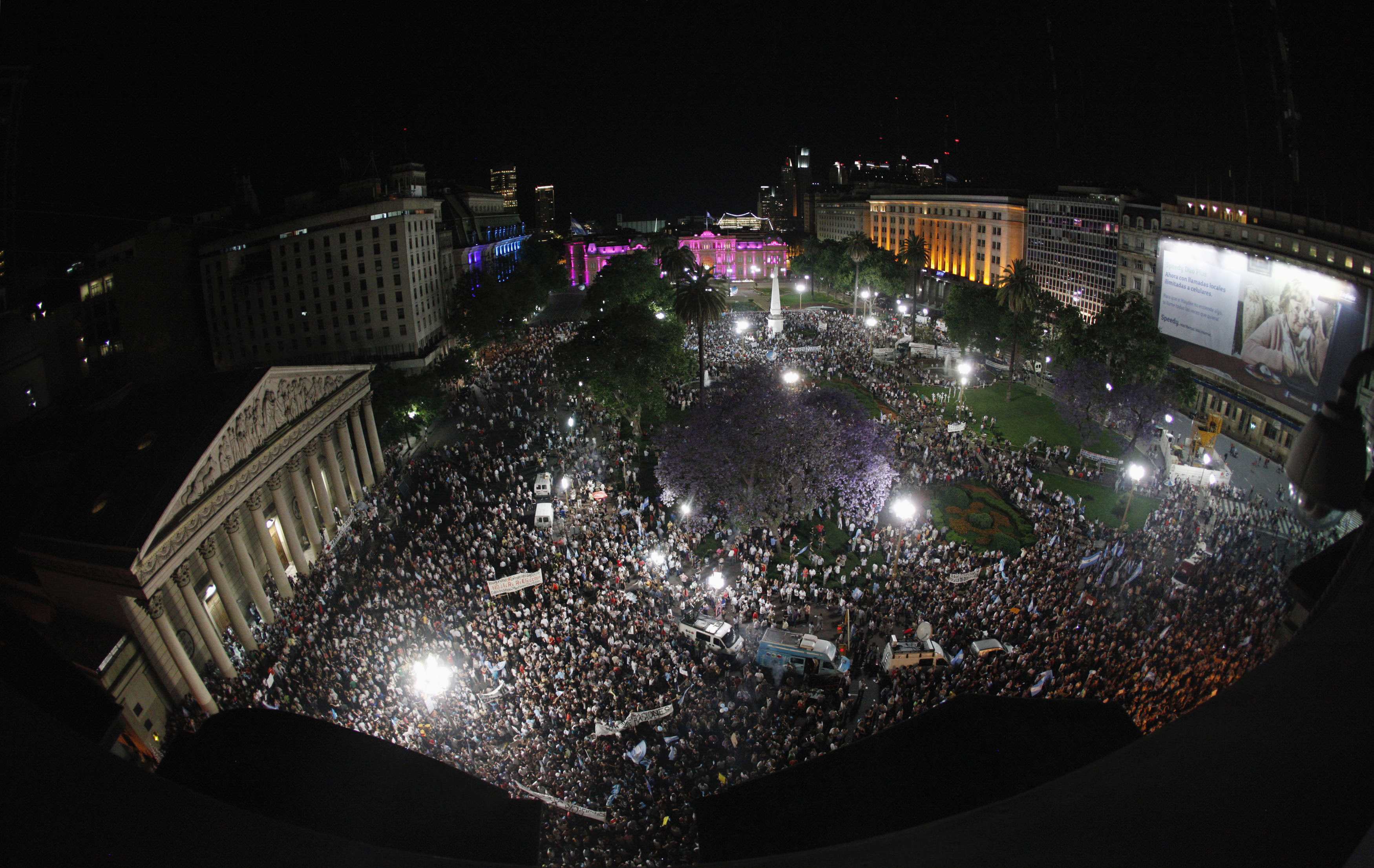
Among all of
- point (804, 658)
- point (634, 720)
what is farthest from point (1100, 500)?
point (634, 720)

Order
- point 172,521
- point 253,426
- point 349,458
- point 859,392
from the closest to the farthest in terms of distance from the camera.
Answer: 1. point 172,521
2. point 253,426
3. point 349,458
4. point 859,392

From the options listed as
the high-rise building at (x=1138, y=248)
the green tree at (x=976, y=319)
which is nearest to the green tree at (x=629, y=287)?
the green tree at (x=976, y=319)

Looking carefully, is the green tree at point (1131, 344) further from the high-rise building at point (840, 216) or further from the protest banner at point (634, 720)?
the high-rise building at point (840, 216)

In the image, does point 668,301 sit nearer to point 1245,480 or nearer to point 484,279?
point 484,279

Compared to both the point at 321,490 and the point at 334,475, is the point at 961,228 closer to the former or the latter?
the point at 334,475

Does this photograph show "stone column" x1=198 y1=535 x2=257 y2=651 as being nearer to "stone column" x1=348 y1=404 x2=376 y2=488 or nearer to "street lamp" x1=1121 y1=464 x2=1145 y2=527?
"stone column" x1=348 y1=404 x2=376 y2=488

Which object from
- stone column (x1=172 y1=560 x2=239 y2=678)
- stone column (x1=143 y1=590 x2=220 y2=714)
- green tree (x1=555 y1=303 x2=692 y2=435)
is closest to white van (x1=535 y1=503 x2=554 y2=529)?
stone column (x1=172 y1=560 x2=239 y2=678)

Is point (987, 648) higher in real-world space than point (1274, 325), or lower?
lower

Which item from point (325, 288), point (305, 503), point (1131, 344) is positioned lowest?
point (305, 503)
